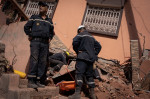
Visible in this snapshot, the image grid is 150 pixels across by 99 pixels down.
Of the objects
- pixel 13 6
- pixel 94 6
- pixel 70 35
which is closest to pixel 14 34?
pixel 13 6

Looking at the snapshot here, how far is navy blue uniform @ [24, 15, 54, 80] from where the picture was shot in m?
3.89

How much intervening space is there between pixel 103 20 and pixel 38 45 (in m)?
4.85

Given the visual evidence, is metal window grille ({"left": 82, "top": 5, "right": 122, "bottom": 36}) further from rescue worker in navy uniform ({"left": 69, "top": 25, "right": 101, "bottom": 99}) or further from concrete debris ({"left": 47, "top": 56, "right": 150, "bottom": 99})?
rescue worker in navy uniform ({"left": 69, "top": 25, "right": 101, "bottom": 99})

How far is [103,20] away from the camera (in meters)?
7.90

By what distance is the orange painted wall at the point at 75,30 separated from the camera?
732 cm

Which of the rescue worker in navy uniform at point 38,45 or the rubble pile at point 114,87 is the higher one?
the rescue worker in navy uniform at point 38,45

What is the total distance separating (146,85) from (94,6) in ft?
15.9

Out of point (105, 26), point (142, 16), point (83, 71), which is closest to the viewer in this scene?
point (83, 71)

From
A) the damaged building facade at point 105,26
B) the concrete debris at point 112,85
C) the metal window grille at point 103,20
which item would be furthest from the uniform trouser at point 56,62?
the metal window grille at point 103,20

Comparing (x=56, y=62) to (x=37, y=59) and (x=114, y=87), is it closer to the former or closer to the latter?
(x=37, y=59)

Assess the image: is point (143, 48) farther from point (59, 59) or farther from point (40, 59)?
point (40, 59)

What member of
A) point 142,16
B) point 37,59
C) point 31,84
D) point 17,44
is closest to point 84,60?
point 37,59

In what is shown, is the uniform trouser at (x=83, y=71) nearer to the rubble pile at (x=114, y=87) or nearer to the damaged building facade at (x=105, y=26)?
the rubble pile at (x=114, y=87)

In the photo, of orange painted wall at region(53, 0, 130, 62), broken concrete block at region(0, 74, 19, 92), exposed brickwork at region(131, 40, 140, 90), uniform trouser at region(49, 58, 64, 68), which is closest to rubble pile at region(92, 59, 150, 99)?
exposed brickwork at region(131, 40, 140, 90)
